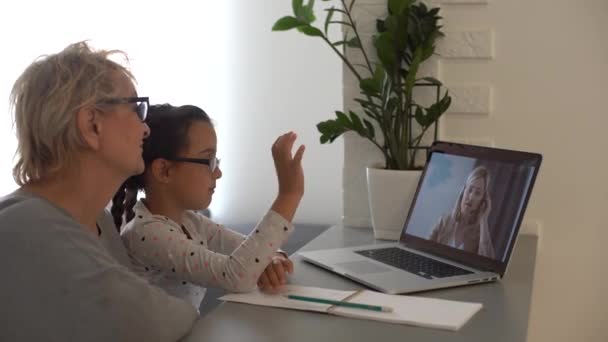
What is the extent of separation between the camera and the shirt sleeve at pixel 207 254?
4.29ft

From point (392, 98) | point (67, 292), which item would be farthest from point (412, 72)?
point (67, 292)

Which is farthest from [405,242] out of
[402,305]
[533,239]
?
[402,305]

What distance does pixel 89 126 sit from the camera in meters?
1.23

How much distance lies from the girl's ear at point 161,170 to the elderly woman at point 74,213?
0.43 feet

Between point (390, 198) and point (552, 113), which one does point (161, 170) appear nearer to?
point (390, 198)

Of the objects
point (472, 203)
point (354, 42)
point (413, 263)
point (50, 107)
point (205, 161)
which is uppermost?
point (354, 42)

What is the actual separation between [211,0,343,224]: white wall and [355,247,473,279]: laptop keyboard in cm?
95

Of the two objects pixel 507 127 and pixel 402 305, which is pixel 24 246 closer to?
pixel 402 305

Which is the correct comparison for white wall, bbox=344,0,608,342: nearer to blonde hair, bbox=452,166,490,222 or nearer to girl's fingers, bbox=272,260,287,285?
blonde hair, bbox=452,166,490,222

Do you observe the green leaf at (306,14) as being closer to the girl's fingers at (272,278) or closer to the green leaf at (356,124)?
the green leaf at (356,124)

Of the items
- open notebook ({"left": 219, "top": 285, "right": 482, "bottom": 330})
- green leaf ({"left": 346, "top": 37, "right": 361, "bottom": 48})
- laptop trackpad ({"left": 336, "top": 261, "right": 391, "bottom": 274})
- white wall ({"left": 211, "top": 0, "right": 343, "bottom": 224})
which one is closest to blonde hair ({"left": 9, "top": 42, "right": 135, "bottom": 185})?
open notebook ({"left": 219, "top": 285, "right": 482, "bottom": 330})

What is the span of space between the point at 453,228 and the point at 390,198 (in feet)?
0.78

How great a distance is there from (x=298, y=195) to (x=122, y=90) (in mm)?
358

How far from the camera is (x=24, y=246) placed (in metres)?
1.08
